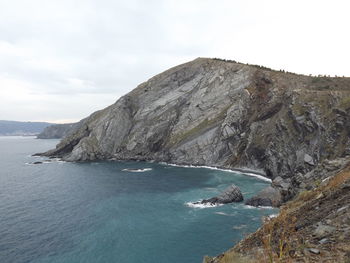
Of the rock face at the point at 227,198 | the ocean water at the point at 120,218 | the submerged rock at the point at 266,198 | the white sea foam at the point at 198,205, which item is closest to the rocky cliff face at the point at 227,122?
the ocean water at the point at 120,218

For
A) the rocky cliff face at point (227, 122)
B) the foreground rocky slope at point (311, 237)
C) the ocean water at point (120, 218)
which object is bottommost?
the ocean water at point (120, 218)

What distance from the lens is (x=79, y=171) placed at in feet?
341

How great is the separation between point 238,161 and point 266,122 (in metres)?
18.1

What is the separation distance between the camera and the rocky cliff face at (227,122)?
80250 millimetres

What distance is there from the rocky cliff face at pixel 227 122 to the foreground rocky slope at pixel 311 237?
201ft

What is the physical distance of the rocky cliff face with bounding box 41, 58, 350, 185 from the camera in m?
80.2

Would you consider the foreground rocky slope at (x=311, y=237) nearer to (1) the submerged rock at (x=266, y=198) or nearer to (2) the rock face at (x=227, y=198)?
(1) the submerged rock at (x=266, y=198)

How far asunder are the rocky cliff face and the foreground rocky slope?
6125cm

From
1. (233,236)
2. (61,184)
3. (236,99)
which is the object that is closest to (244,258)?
(233,236)

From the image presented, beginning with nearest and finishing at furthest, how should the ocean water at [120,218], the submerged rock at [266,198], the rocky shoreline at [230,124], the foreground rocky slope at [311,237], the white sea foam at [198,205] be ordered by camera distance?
1. the foreground rocky slope at [311,237]
2. the ocean water at [120,218]
3. the submerged rock at [266,198]
4. the white sea foam at [198,205]
5. the rocky shoreline at [230,124]

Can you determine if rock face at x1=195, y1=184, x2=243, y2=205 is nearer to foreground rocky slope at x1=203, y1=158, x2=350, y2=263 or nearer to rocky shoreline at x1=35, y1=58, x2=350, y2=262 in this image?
rocky shoreline at x1=35, y1=58, x2=350, y2=262

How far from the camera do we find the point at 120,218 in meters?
52.3

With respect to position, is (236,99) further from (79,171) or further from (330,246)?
(330,246)

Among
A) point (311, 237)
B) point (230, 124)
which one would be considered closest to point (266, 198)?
point (311, 237)
